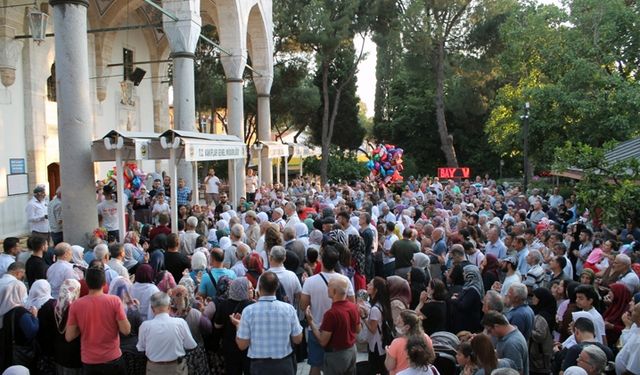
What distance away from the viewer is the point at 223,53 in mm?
17781

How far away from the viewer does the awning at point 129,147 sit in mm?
8930

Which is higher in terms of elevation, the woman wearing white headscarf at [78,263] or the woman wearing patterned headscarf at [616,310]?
the woman wearing white headscarf at [78,263]

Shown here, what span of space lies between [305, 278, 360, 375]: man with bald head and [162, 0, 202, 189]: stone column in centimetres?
935

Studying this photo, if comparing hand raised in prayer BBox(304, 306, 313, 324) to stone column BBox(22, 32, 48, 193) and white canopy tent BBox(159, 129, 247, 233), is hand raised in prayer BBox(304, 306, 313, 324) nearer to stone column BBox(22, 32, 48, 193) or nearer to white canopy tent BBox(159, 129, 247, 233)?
white canopy tent BBox(159, 129, 247, 233)

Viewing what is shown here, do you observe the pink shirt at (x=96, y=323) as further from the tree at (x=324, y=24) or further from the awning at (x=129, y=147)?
the tree at (x=324, y=24)

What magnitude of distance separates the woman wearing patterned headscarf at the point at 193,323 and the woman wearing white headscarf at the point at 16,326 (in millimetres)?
1334

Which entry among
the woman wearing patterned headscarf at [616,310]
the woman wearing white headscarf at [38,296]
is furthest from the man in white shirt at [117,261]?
the woman wearing patterned headscarf at [616,310]

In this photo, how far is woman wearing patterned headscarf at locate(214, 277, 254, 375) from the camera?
531 centimetres

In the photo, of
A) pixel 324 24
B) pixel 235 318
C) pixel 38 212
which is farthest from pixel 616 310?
pixel 324 24

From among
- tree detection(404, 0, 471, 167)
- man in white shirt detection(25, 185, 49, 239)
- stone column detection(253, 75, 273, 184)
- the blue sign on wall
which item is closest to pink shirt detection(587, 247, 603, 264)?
man in white shirt detection(25, 185, 49, 239)

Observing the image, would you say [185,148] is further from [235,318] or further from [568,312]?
[568,312]

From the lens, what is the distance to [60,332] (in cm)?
499

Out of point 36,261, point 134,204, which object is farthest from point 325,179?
point 36,261

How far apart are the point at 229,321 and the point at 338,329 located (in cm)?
113
